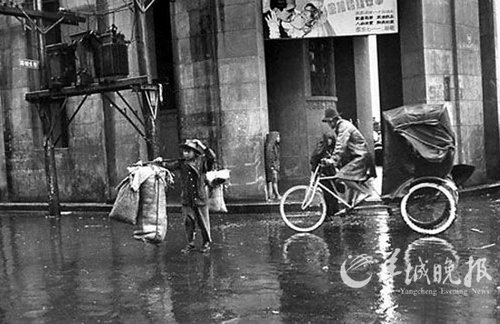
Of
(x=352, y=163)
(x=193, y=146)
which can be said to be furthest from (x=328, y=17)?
(x=193, y=146)

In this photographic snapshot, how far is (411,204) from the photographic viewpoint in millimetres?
9555

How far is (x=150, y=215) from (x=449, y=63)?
9.78 m

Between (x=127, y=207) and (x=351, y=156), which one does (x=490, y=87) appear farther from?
(x=127, y=207)

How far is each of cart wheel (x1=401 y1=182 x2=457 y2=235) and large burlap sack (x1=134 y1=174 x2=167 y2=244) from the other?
12.8 ft

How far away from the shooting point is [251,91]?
46.7ft

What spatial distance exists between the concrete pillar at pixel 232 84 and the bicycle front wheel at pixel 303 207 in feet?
10.9

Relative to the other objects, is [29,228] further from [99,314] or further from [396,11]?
[396,11]

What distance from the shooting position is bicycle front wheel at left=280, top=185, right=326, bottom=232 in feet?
32.9

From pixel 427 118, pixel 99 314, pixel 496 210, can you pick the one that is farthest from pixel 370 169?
pixel 99 314

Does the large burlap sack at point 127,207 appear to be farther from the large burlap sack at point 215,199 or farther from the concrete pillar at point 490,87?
the concrete pillar at point 490,87

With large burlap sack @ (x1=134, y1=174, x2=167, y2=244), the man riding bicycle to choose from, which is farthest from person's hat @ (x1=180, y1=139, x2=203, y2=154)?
the man riding bicycle

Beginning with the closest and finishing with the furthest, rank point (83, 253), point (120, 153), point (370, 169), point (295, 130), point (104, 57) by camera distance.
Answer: point (83, 253)
point (370, 169)
point (104, 57)
point (120, 153)
point (295, 130)

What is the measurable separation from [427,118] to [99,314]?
6.24m

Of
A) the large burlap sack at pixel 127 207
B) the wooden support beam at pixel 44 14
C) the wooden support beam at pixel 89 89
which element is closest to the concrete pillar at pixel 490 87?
the wooden support beam at pixel 89 89
